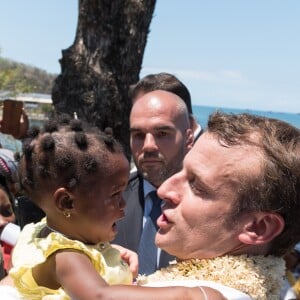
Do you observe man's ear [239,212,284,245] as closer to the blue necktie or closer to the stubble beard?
the blue necktie

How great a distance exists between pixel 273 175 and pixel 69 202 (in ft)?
2.72

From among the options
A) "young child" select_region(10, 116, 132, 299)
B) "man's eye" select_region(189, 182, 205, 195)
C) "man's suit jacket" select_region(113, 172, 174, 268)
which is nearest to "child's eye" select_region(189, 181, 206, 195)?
"man's eye" select_region(189, 182, 205, 195)

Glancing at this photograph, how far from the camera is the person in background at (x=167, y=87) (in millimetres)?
4461

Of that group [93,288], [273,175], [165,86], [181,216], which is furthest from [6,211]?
[273,175]

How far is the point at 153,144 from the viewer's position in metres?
3.98

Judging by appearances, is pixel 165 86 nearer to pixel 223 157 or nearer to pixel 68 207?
pixel 68 207

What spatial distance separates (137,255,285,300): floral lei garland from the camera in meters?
1.83

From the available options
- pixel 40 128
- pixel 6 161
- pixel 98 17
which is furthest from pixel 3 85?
pixel 40 128

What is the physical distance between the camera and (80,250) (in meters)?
2.13

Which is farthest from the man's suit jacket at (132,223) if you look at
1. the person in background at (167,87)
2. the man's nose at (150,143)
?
the person in background at (167,87)

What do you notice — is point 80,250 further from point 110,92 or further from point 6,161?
point 110,92

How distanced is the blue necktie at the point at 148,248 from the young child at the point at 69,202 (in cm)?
97

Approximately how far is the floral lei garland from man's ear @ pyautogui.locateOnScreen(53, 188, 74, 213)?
1.60 ft

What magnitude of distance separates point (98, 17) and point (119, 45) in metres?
0.41
